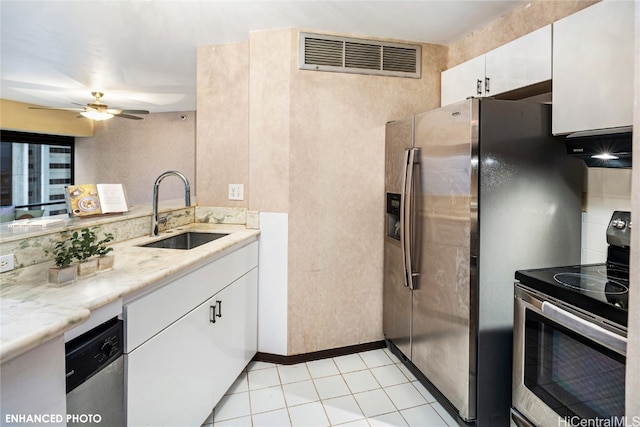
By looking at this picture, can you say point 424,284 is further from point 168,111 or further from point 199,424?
point 168,111

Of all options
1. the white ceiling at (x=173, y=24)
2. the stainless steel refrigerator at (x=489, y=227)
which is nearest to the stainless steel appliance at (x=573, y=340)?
the stainless steel refrigerator at (x=489, y=227)

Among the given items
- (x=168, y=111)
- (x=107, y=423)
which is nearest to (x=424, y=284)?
(x=107, y=423)

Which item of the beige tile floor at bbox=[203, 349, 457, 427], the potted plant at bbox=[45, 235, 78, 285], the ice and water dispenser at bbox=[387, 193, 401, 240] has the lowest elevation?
the beige tile floor at bbox=[203, 349, 457, 427]

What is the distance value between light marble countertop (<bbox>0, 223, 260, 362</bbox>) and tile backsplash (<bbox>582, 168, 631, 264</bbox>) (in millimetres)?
1880

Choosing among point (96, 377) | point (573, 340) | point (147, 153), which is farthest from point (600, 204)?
point (147, 153)

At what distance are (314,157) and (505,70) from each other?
49.7 inches

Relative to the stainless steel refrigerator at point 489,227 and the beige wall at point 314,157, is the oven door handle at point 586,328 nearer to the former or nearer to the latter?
the stainless steel refrigerator at point 489,227

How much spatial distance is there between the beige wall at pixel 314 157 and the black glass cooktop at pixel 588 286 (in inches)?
48.0

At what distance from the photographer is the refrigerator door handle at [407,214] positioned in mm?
2232

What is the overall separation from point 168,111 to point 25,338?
5575mm

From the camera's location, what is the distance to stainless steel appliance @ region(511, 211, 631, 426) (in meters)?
1.26

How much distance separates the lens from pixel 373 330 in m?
2.78

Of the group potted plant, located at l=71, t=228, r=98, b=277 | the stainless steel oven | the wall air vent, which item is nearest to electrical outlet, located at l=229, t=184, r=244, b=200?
the wall air vent

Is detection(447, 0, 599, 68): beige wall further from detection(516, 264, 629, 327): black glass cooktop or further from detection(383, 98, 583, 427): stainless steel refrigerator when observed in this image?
detection(516, 264, 629, 327): black glass cooktop
